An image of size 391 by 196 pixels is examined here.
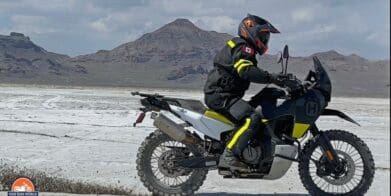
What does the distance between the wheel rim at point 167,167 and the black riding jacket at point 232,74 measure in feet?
2.38

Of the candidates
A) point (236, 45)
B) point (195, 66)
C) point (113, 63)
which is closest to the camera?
point (236, 45)

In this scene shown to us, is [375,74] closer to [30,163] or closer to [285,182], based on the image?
[285,182]

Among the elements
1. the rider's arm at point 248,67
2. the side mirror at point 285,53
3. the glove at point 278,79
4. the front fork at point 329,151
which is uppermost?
the side mirror at point 285,53

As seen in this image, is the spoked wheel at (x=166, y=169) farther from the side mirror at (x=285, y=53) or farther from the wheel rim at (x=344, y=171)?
the side mirror at (x=285, y=53)

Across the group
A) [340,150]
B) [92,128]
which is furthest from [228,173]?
[92,128]

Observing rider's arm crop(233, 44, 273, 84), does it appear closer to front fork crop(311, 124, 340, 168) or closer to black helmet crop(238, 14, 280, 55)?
black helmet crop(238, 14, 280, 55)

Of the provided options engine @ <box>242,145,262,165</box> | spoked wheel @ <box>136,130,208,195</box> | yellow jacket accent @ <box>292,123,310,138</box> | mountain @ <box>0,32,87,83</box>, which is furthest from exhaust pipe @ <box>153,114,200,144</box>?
mountain @ <box>0,32,87,83</box>

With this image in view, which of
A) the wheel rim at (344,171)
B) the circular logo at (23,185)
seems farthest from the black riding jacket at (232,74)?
the circular logo at (23,185)

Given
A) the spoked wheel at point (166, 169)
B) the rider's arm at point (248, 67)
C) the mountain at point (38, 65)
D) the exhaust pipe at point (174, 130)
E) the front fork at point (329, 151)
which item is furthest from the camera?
the mountain at point (38, 65)

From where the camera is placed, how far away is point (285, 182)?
8383 mm

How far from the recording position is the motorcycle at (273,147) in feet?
22.0

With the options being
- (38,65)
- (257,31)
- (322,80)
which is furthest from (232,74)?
(38,65)

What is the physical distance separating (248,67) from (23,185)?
9.19 ft

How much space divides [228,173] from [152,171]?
891 millimetres
